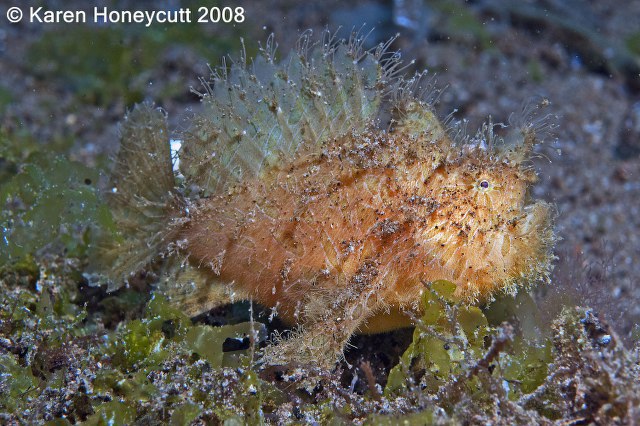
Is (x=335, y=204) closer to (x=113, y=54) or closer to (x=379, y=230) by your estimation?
(x=379, y=230)

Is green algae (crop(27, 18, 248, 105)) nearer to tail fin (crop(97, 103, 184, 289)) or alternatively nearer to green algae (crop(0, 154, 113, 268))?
green algae (crop(0, 154, 113, 268))

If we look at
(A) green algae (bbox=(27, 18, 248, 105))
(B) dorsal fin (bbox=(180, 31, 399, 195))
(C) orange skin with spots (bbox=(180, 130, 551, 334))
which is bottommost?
(C) orange skin with spots (bbox=(180, 130, 551, 334))

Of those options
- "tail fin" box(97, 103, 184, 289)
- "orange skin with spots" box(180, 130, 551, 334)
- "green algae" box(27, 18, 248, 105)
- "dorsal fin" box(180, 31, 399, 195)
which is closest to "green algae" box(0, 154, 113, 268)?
"tail fin" box(97, 103, 184, 289)

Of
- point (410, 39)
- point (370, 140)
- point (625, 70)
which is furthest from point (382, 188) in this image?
point (625, 70)

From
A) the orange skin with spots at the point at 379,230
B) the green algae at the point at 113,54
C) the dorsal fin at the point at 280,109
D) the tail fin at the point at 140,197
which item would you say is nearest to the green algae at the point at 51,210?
the tail fin at the point at 140,197

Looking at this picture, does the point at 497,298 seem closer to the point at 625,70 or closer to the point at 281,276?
the point at 281,276

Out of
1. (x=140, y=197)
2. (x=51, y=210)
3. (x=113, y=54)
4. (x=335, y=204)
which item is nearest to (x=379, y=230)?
(x=335, y=204)

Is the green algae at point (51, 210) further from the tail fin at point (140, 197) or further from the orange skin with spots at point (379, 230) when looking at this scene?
the orange skin with spots at point (379, 230)

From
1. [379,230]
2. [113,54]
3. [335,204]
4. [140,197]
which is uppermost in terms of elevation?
[113,54]
